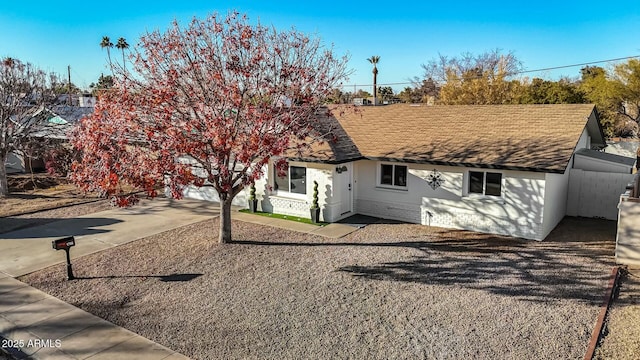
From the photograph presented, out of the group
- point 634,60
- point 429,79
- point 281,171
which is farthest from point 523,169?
point 429,79

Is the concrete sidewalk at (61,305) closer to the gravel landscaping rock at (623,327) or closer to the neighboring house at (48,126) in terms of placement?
the neighboring house at (48,126)

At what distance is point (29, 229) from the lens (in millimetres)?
14797

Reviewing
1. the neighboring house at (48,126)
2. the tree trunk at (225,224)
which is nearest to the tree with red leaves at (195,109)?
the tree trunk at (225,224)

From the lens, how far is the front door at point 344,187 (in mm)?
15484

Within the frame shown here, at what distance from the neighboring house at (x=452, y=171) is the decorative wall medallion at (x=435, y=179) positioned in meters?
0.03

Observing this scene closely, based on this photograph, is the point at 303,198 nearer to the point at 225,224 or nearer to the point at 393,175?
the point at 393,175

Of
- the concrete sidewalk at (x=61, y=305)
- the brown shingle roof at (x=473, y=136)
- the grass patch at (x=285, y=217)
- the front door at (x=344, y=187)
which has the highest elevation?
the brown shingle roof at (x=473, y=136)

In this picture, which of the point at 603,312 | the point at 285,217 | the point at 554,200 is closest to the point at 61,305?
the point at 285,217

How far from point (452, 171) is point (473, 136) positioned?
208 centimetres

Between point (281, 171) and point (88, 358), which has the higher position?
point (281, 171)

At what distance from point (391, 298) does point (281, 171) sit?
17.0 feet

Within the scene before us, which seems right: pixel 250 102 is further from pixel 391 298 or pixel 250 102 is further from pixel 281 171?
pixel 391 298

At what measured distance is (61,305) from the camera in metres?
8.97

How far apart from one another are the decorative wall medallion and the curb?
566 centimetres
